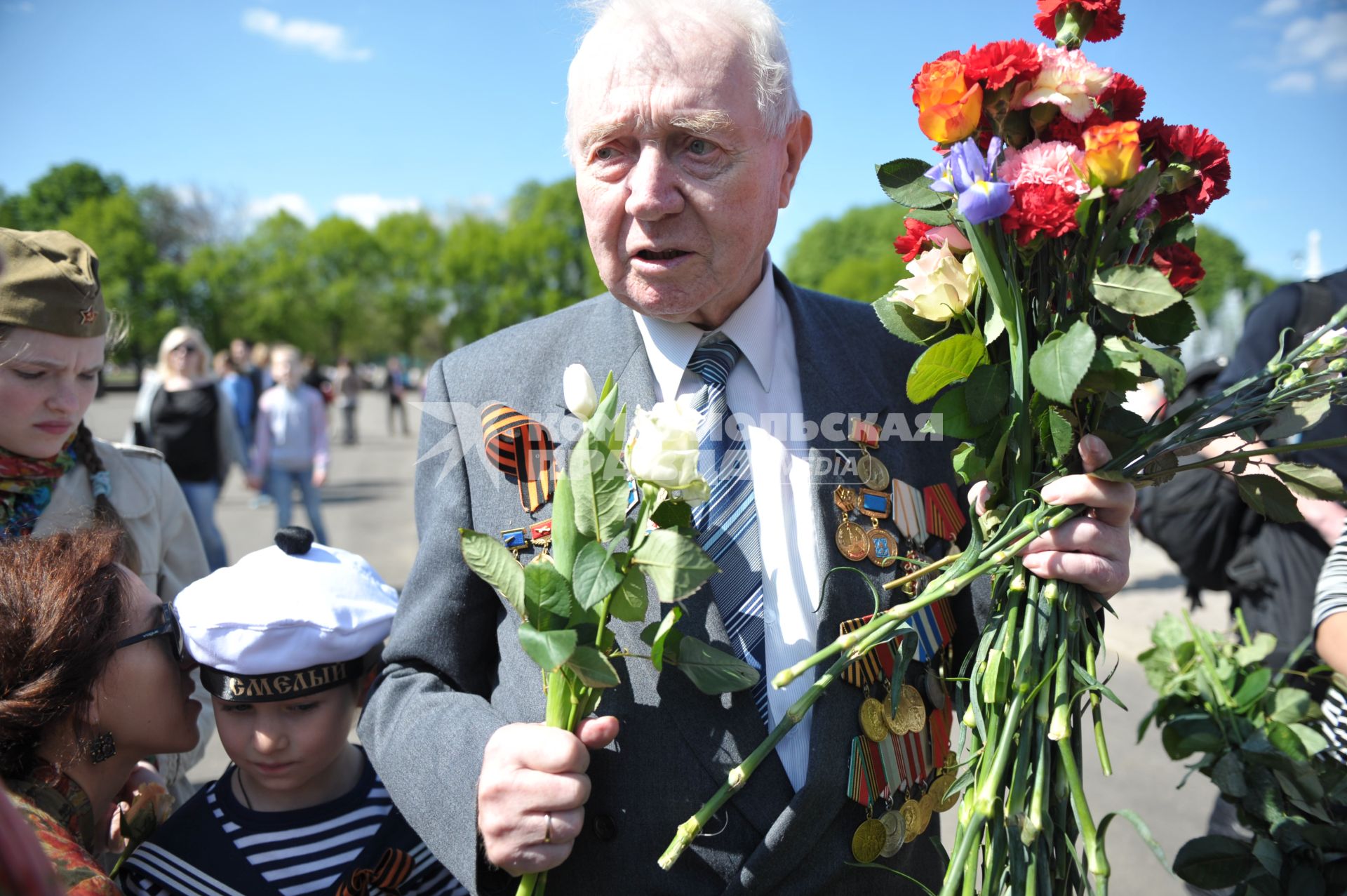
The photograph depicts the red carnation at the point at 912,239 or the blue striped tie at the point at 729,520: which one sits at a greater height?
the red carnation at the point at 912,239

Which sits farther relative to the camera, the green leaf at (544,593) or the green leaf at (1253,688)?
the green leaf at (1253,688)

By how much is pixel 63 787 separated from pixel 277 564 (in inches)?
20.4

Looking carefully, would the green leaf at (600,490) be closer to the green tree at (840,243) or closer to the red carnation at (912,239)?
the red carnation at (912,239)

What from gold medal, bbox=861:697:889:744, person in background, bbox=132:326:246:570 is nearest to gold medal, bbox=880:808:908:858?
gold medal, bbox=861:697:889:744

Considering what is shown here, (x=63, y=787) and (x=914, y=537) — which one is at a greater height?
(x=914, y=537)

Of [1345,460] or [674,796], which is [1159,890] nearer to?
[1345,460]

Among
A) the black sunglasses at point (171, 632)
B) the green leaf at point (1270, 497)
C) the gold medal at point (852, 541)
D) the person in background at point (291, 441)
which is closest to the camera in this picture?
the green leaf at point (1270, 497)

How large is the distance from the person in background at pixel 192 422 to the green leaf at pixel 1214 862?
638cm

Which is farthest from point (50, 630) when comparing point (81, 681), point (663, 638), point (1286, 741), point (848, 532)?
point (1286, 741)

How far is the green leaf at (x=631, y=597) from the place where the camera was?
133 cm


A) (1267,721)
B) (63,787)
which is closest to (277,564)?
(63,787)

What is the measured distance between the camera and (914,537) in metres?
1.79

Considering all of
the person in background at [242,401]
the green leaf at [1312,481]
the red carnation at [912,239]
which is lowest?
the person in background at [242,401]

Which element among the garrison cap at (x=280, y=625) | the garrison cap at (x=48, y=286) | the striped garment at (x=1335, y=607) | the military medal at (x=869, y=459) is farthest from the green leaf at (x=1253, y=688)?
the garrison cap at (x=48, y=286)
